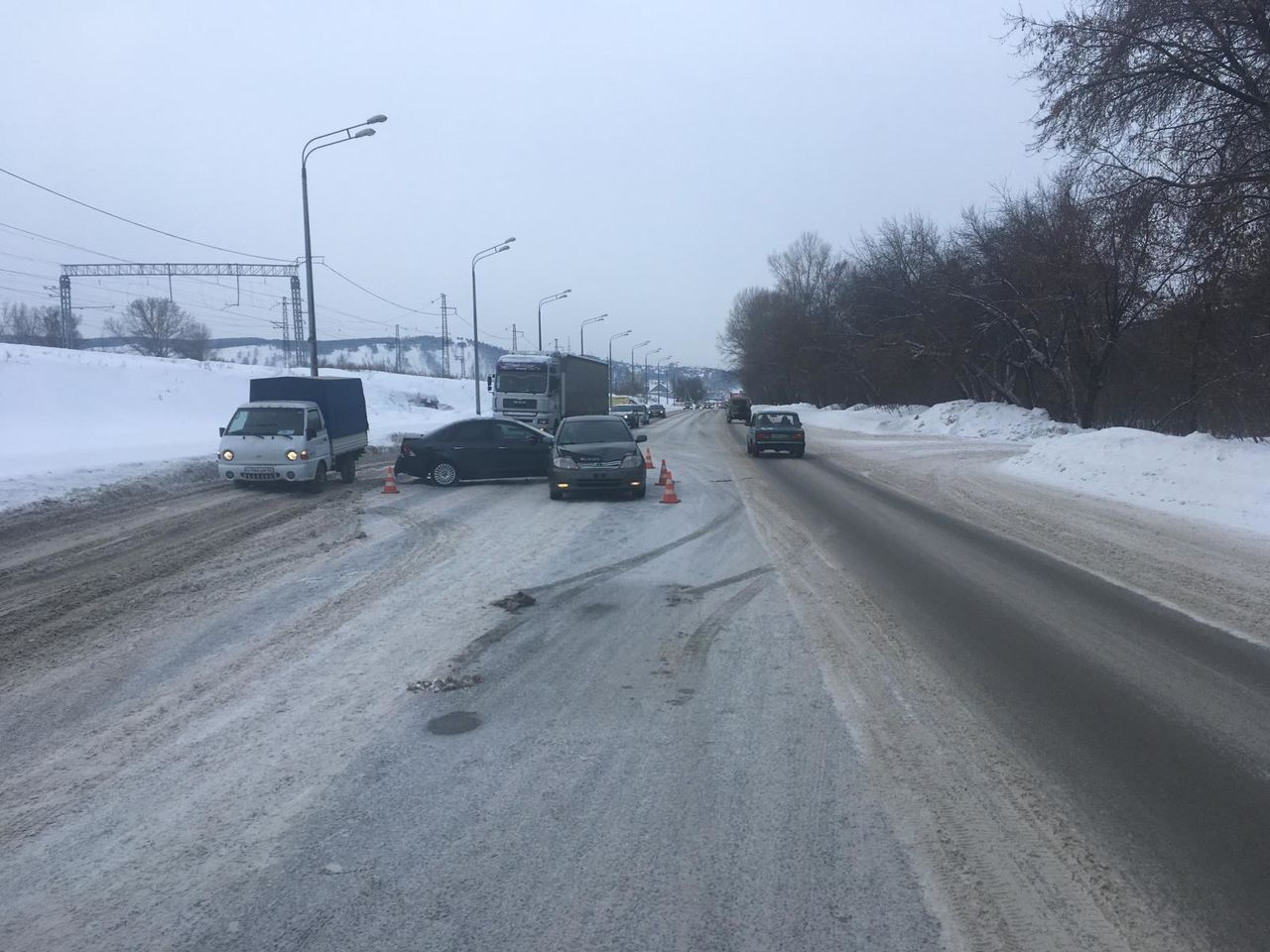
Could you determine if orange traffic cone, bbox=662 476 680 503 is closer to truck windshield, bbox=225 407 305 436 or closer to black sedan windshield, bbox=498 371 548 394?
truck windshield, bbox=225 407 305 436

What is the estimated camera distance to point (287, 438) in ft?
61.5

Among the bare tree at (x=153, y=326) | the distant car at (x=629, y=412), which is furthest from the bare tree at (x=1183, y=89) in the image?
the bare tree at (x=153, y=326)

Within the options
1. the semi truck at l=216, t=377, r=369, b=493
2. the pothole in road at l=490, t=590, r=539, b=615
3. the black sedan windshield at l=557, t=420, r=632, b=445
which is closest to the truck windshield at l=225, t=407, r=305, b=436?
the semi truck at l=216, t=377, r=369, b=493

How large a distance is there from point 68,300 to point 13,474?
41.7 metres

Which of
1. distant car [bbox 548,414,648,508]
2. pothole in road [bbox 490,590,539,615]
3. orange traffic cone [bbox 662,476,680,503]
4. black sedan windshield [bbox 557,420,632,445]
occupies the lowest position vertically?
pothole in road [bbox 490,590,539,615]

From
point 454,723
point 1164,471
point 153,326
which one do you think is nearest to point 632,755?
point 454,723

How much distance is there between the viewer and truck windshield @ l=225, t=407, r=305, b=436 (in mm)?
18953

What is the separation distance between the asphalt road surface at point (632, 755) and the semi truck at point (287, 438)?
7074mm

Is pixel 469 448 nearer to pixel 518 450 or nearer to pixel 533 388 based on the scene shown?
pixel 518 450

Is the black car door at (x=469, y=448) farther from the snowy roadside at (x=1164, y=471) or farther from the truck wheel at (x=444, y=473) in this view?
the snowy roadside at (x=1164, y=471)

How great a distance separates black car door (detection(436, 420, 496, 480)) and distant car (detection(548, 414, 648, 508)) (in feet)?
7.92

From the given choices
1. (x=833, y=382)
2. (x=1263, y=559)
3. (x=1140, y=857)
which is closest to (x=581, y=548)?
(x=1263, y=559)

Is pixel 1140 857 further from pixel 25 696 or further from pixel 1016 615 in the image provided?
pixel 25 696

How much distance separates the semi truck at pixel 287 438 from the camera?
61.3 feet
